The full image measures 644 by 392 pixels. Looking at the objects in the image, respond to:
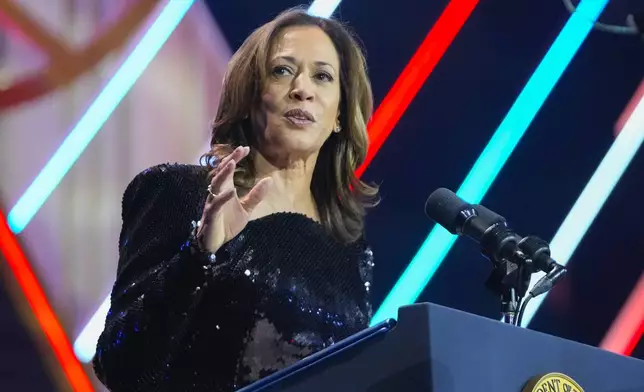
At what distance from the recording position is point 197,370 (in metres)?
1.25

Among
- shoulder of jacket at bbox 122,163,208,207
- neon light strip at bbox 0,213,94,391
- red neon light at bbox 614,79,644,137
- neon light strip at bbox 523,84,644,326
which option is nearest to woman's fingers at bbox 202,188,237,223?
shoulder of jacket at bbox 122,163,208,207

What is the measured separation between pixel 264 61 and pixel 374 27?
1.04 meters

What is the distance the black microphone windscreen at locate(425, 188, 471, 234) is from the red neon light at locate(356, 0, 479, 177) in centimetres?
111

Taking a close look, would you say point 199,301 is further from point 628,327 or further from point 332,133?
point 628,327

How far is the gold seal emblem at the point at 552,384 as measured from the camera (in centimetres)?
75

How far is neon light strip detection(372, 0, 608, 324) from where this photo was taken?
236 centimetres

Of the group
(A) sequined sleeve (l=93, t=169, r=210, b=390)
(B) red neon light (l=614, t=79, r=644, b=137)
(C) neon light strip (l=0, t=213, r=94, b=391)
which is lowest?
(C) neon light strip (l=0, t=213, r=94, b=391)

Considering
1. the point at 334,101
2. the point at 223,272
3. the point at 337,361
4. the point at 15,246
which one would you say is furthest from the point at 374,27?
the point at 337,361

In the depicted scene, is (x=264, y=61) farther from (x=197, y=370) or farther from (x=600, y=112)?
(x=600, y=112)

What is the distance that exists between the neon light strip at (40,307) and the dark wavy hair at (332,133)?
0.68 m

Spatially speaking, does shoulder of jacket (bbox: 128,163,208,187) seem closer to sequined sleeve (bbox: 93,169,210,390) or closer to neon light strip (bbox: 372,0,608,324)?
sequined sleeve (bbox: 93,169,210,390)

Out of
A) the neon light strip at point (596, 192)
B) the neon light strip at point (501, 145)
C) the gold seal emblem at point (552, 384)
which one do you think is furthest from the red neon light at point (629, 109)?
the gold seal emblem at point (552, 384)

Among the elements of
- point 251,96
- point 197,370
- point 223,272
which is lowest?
point 197,370

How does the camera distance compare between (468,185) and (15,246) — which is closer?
(15,246)
